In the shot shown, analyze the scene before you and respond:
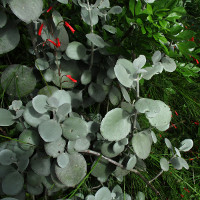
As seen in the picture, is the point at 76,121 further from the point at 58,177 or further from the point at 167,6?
the point at 167,6

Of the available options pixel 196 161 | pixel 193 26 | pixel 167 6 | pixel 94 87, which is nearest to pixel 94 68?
pixel 94 87

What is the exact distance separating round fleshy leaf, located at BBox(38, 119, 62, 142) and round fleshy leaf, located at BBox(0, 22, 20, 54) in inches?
9.2

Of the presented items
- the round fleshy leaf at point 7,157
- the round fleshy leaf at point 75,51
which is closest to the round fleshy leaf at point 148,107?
the round fleshy leaf at point 75,51

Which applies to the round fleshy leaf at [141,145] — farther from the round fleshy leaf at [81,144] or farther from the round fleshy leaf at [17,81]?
the round fleshy leaf at [17,81]

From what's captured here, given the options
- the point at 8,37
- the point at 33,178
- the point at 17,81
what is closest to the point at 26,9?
the point at 8,37

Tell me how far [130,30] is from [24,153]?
1.50 ft

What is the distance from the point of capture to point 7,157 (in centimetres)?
55

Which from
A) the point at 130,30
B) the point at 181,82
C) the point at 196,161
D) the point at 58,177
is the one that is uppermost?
the point at 130,30

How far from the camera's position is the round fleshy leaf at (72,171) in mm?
574

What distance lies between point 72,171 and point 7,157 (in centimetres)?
18

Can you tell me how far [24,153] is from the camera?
22.4 inches

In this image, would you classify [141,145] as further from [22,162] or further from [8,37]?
[8,37]

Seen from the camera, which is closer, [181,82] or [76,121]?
[76,121]

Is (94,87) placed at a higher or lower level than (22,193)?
higher
